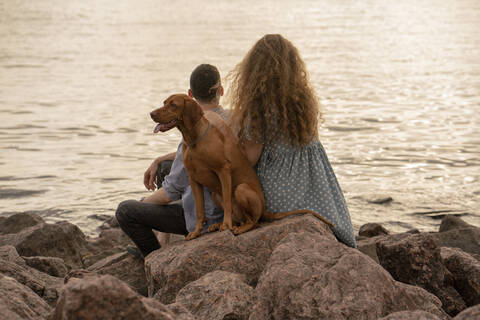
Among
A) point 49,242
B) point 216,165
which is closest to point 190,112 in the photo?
point 216,165

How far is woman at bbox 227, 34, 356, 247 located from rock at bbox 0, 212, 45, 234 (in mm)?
4853

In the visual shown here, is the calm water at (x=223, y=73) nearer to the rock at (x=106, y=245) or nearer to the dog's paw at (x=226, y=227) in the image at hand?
the rock at (x=106, y=245)

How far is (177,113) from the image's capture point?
484 cm

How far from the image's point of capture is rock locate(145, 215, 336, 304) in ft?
15.6

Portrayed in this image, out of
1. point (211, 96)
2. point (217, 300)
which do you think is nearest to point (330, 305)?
point (217, 300)

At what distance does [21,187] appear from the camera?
12773mm

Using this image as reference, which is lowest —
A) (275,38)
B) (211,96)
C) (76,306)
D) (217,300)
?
(217,300)

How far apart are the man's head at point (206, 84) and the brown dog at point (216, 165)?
0.61 ft

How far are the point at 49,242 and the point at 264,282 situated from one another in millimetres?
4113

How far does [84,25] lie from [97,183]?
41.3 m

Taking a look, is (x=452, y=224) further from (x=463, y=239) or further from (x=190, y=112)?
(x=190, y=112)

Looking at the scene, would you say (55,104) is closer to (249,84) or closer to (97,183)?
(97,183)

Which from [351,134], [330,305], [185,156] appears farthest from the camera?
[351,134]

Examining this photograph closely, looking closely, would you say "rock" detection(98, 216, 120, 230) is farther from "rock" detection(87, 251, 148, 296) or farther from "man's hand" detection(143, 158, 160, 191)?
"man's hand" detection(143, 158, 160, 191)
